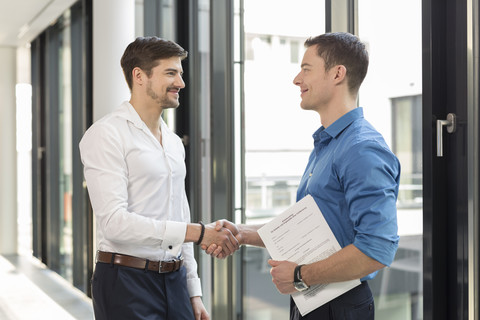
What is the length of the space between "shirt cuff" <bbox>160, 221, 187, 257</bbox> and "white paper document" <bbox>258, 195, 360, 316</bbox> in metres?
0.37

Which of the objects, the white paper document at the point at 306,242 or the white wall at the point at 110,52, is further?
the white wall at the point at 110,52

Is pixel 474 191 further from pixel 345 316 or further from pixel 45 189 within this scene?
pixel 45 189

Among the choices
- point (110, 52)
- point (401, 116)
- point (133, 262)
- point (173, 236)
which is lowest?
point (133, 262)

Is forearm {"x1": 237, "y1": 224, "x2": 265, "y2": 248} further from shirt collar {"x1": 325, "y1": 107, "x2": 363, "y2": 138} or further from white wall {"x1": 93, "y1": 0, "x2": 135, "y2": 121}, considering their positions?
white wall {"x1": 93, "y1": 0, "x2": 135, "y2": 121}

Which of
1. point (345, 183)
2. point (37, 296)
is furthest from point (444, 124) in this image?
point (37, 296)

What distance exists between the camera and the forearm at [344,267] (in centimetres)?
156

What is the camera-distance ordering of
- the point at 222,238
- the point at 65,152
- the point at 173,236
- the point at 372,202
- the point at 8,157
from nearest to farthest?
the point at 372,202, the point at 173,236, the point at 222,238, the point at 65,152, the point at 8,157

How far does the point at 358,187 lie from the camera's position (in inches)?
60.7

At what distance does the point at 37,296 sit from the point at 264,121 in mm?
3787

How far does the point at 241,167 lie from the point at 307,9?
1.19 meters

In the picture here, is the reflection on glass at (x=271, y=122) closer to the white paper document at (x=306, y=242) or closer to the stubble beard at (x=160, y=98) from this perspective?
the stubble beard at (x=160, y=98)

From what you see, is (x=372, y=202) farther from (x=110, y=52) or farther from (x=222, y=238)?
(x=110, y=52)

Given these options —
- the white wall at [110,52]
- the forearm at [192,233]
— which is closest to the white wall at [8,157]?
the white wall at [110,52]

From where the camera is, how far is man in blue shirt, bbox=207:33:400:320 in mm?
1538
